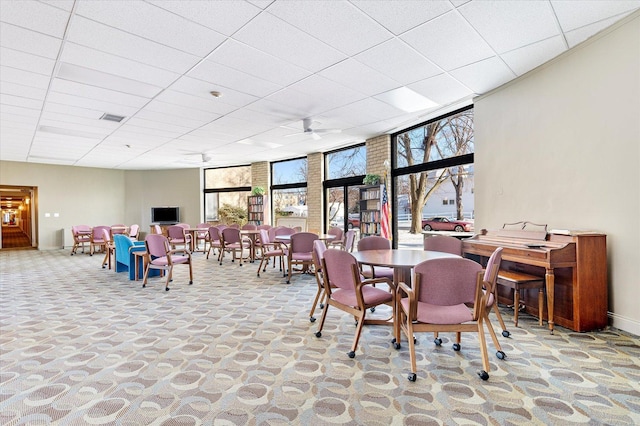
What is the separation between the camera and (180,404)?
6.77 ft

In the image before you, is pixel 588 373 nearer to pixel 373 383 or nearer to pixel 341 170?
pixel 373 383

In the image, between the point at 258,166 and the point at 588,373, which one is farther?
the point at 258,166

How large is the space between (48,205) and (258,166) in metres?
7.40

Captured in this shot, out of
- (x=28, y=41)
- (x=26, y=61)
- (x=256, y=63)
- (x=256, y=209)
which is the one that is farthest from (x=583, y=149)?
Result: (x=256, y=209)

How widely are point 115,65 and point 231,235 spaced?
442 cm

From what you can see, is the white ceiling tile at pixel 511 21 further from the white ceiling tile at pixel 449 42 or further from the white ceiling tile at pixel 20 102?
the white ceiling tile at pixel 20 102

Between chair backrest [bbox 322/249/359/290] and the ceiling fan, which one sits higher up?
the ceiling fan

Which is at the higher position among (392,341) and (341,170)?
(341,170)

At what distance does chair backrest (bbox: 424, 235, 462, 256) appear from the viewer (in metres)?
4.13

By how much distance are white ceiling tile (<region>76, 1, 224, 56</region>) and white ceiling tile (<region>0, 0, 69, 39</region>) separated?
23 centimetres

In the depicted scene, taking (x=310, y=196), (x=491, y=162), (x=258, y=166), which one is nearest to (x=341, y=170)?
(x=310, y=196)

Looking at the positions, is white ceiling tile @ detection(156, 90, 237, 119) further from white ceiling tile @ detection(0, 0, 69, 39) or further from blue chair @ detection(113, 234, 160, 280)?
blue chair @ detection(113, 234, 160, 280)

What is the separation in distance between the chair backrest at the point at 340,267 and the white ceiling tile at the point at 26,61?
3.85 m

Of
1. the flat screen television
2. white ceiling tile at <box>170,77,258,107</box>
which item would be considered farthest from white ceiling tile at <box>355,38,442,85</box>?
the flat screen television
